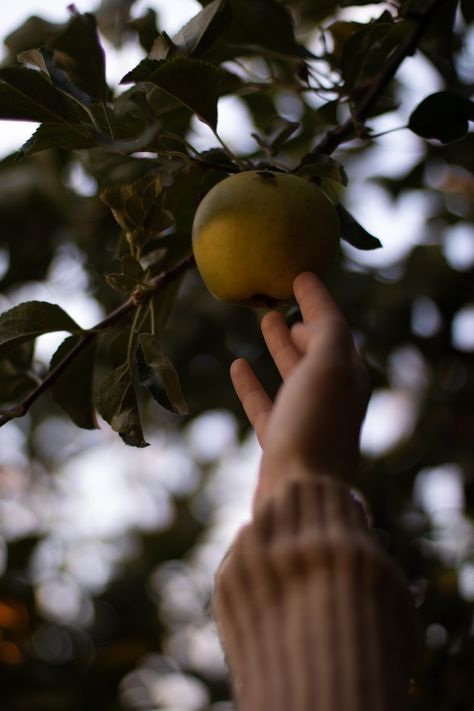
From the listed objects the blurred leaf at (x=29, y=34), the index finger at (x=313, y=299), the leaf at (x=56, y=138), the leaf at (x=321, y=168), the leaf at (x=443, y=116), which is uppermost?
the leaf at (x=56, y=138)

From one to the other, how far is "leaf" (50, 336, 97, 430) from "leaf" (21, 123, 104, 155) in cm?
29

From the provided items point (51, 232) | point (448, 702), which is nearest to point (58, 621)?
point (51, 232)

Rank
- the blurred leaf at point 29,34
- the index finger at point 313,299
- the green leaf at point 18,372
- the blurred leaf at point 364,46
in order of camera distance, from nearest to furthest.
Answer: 1. the index finger at point 313,299
2. the blurred leaf at point 364,46
3. the green leaf at point 18,372
4. the blurred leaf at point 29,34

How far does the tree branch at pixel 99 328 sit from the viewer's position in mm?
1006

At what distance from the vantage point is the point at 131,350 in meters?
1.04

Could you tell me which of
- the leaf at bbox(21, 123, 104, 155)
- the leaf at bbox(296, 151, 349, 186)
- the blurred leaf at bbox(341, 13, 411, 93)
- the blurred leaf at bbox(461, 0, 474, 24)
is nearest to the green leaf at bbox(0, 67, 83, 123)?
the leaf at bbox(21, 123, 104, 155)

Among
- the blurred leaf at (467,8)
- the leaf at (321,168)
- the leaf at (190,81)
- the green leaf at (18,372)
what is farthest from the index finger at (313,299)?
the blurred leaf at (467,8)

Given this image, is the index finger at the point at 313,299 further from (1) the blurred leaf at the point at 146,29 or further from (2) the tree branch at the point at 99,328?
(1) the blurred leaf at the point at 146,29

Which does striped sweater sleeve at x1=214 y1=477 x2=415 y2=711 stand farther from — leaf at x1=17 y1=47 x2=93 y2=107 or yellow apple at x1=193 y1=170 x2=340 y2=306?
leaf at x1=17 y1=47 x2=93 y2=107

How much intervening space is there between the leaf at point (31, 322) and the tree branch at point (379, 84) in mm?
382

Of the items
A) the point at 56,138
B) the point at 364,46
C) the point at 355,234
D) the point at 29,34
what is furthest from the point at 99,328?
the point at 29,34

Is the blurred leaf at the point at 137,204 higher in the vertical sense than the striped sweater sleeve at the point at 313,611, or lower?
higher

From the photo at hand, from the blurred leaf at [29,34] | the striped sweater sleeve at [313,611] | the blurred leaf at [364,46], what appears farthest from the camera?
the blurred leaf at [29,34]

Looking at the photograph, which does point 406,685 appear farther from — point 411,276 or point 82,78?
point 411,276
